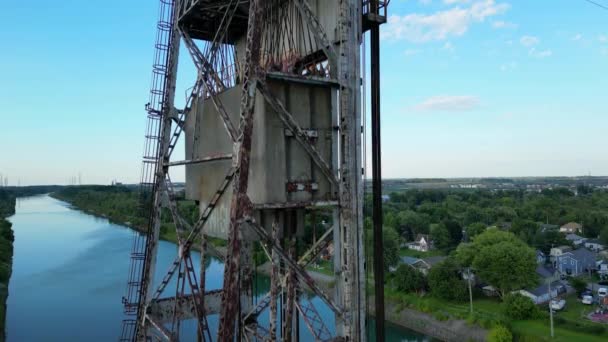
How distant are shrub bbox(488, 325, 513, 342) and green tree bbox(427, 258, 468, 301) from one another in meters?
7.55

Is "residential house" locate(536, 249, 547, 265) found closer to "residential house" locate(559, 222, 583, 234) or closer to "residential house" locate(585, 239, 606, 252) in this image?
"residential house" locate(585, 239, 606, 252)

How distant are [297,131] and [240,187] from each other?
131 cm

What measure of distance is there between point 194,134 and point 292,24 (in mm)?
2727

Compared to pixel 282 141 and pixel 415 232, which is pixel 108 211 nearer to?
pixel 415 232

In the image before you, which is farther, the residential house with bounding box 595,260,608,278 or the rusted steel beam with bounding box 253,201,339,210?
the residential house with bounding box 595,260,608,278

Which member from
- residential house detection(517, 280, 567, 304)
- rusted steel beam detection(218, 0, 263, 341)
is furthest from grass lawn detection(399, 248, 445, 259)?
rusted steel beam detection(218, 0, 263, 341)

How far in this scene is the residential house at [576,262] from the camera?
157 ft

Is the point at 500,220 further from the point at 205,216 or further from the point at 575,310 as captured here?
the point at 205,216

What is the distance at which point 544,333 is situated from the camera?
93.2 feet

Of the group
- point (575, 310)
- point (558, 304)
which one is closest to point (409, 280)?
point (558, 304)

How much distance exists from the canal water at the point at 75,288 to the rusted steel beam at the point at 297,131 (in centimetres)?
2371

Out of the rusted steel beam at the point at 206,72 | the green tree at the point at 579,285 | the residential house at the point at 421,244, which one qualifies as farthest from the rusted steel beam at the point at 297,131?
the residential house at the point at 421,244

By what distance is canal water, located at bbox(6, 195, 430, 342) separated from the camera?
31.5 meters

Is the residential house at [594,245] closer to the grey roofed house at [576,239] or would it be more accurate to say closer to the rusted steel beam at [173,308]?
the grey roofed house at [576,239]
